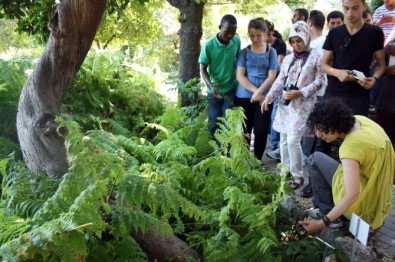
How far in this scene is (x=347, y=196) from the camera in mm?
2816

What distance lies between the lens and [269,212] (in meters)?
2.67

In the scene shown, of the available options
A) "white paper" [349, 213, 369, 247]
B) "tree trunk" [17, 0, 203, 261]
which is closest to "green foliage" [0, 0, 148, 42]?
"tree trunk" [17, 0, 203, 261]

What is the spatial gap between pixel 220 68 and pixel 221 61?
0.09m

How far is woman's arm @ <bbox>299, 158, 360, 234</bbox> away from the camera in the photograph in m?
2.82

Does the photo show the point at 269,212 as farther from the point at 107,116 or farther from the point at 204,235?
the point at 107,116

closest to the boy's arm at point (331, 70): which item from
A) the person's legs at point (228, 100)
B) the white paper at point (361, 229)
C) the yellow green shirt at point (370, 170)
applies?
the yellow green shirt at point (370, 170)

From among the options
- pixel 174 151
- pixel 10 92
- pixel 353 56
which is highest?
pixel 353 56

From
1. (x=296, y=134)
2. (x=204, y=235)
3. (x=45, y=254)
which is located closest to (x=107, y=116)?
(x=296, y=134)

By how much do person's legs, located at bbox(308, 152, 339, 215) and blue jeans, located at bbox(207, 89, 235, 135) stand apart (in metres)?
1.59

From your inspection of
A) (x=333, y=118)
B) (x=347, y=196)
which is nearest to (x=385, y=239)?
(x=347, y=196)

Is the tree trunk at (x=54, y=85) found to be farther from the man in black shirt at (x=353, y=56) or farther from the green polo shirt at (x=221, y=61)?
the man in black shirt at (x=353, y=56)

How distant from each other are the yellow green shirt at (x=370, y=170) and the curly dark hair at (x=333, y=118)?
0.08 metres

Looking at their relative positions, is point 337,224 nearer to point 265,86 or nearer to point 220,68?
point 265,86

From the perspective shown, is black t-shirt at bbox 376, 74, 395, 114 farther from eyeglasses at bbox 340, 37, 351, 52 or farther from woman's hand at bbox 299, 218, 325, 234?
woman's hand at bbox 299, 218, 325, 234
